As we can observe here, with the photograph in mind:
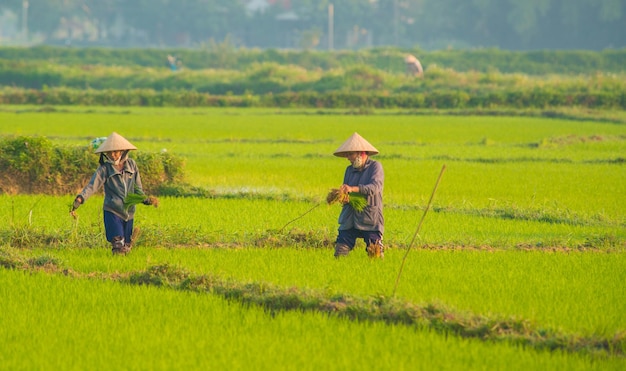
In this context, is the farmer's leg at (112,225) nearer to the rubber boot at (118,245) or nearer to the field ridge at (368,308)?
the rubber boot at (118,245)

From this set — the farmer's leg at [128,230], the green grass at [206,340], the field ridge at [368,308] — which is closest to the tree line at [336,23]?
the farmer's leg at [128,230]

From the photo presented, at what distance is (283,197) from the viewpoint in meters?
10.8

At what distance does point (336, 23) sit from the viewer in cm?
6681

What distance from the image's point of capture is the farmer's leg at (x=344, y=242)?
735 cm

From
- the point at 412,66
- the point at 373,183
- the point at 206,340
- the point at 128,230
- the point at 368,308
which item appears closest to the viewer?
the point at 206,340

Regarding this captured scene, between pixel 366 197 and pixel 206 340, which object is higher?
pixel 366 197

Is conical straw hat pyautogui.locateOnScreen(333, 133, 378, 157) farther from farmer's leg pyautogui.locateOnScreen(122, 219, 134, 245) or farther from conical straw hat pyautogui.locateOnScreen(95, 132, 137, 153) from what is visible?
farmer's leg pyautogui.locateOnScreen(122, 219, 134, 245)

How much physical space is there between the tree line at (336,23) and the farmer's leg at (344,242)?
48810 millimetres

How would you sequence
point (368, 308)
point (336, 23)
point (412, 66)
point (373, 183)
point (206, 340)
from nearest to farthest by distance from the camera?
point (206, 340) → point (368, 308) → point (373, 183) → point (412, 66) → point (336, 23)

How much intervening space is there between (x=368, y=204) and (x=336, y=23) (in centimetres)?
6055

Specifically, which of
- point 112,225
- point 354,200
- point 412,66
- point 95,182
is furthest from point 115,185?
point 412,66

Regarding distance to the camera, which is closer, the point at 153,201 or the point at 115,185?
the point at 153,201

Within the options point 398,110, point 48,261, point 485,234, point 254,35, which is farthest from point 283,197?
point 254,35

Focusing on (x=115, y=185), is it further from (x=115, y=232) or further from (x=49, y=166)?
(x=49, y=166)
